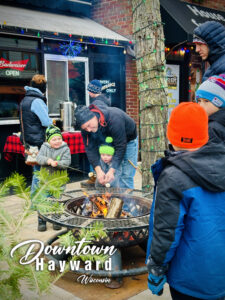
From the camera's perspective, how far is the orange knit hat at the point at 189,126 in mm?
1998

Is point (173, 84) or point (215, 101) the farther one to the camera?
point (173, 84)

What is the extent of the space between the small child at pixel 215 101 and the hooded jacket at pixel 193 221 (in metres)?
0.75

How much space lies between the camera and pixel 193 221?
77.4 inches

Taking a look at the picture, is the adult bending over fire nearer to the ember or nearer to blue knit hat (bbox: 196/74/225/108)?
the ember

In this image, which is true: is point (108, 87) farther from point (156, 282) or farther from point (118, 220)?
point (156, 282)

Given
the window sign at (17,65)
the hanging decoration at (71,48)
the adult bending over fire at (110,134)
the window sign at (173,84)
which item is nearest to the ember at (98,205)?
the adult bending over fire at (110,134)

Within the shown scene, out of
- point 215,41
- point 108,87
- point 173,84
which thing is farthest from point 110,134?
point 173,84

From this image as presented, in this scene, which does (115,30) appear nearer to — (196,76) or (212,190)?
(196,76)

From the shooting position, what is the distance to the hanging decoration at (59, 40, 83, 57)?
849 centimetres

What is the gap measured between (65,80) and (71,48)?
33.5 inches

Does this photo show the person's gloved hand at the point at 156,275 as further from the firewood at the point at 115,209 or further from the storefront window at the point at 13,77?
the storefront window at the point at 13,77

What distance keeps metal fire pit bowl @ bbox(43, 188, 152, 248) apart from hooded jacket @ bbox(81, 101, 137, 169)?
21.6 inches

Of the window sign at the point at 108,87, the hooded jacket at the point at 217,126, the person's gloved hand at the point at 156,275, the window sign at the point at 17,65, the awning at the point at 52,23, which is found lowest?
the person's gloved hand at the point at 156,275

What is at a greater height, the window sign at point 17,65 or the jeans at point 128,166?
the window sign at point 17,65
